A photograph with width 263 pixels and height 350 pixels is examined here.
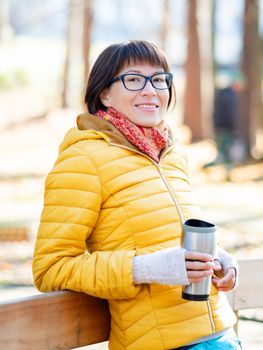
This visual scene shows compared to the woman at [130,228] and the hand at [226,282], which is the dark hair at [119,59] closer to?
the woman at [130,228]

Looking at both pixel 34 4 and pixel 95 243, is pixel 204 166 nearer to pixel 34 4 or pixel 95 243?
pixel 95 243

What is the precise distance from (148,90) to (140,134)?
6.2 inches

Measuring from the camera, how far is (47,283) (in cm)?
247

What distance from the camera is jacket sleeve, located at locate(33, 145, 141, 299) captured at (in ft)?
7.77

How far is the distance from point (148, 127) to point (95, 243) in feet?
1.53

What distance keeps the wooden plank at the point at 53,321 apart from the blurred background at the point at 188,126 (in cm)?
136

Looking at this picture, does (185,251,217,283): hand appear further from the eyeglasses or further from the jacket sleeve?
the eyeglasses

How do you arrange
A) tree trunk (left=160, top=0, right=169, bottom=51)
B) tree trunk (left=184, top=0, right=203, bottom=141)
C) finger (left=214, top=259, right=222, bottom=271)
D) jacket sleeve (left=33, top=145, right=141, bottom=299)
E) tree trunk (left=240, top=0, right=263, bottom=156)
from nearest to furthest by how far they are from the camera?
jacket sleeve (left=33, top=145, right=141, bottom=299) → finger (left=214, top=259, right=222, bottom=271) → tree trunk (left=240, top=0, right=263, bottom=156) → tree trunk (left=184, top=0, right=203, bottom=141) → tree trunk (left=160, top=0, right=169, bottom=51)

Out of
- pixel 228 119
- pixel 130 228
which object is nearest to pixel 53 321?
pixel 130 228

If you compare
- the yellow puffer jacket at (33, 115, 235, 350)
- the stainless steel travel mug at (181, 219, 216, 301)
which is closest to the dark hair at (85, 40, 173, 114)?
the yellow puffer jacket at (33, 115, 235, 350)

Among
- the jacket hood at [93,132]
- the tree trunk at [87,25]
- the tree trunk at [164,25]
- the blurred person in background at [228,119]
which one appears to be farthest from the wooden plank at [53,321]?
the tree trunk at [164,25]

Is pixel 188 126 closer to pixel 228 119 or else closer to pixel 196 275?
pixel 228 119

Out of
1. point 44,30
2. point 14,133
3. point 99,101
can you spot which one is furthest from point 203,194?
point 44,30

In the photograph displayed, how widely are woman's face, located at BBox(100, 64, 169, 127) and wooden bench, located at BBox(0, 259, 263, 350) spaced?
2.11 ft
